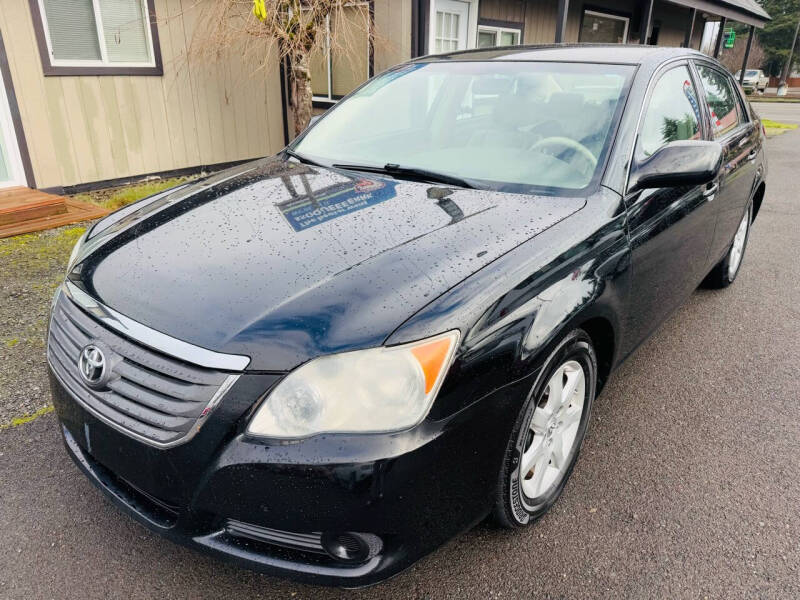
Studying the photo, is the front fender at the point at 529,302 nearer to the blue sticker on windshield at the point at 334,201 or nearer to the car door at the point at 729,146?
the blue sticker on windshield at the point at 334,201

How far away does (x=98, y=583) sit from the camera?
189cm

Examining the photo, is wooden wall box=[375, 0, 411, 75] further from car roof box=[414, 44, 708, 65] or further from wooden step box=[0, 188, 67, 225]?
car roof box=[414, 44, 708, 65]

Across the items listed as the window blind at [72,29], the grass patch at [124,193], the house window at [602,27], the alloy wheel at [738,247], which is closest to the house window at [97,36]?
the window blind at [72,29]

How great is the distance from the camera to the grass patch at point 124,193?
627 cm

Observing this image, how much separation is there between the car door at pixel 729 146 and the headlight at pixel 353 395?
247cm

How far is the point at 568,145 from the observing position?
8.17 ft

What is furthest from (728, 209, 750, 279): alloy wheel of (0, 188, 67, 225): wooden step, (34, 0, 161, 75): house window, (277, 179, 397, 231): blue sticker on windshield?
(34, 0, 161, 75): house window

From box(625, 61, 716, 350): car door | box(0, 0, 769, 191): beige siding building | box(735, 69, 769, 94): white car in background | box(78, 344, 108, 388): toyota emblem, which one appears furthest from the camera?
box(735, 69, 769, 94): white car in background

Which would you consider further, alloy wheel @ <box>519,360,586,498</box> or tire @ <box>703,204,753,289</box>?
tire @ <box>703,204,753,289</box>

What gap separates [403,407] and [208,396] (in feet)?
1.64

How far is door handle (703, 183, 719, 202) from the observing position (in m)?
3.02

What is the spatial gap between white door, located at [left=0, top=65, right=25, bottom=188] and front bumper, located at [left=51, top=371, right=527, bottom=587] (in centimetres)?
583

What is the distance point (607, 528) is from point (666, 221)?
51.4 inches

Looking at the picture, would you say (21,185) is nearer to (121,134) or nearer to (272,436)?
(121,134)
